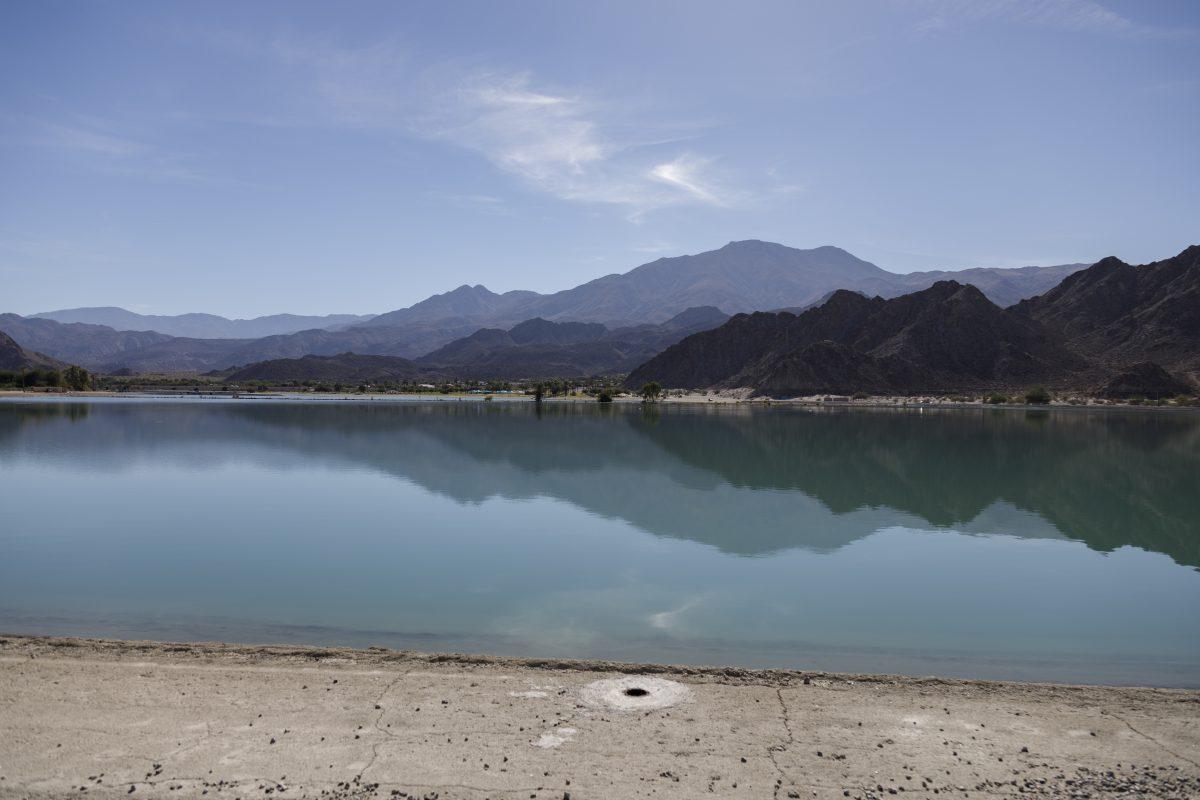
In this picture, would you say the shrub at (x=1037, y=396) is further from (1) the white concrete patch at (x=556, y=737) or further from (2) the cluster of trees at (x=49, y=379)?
(2) the cluster of trees at (x=49, y=379)

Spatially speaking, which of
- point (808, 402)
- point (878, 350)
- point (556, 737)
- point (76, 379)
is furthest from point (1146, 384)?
point (76, 379)

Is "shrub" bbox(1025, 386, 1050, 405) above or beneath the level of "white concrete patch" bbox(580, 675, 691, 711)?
above

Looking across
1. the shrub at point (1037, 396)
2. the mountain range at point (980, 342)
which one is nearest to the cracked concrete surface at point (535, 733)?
the shrub at point (1037, 396)

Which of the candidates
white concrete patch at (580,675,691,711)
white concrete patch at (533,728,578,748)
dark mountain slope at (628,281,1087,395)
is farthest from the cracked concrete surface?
dark mountain slope at (628,281,1087,395)

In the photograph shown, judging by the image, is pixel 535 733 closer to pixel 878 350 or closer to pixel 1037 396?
pixel 1037 396

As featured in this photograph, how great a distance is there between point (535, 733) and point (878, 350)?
15668 cm

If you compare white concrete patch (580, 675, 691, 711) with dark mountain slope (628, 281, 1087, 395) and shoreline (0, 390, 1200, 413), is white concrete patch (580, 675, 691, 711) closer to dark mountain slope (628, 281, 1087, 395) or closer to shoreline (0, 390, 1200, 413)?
shoreline (0, 390, 1200, 413)

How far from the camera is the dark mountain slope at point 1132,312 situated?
12825 cm

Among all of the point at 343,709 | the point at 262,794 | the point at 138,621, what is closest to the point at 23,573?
the point at 138,621

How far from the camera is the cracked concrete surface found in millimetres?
7172

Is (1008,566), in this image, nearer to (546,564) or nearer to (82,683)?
(546,564)

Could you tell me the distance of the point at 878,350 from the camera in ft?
504

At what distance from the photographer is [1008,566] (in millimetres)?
19422

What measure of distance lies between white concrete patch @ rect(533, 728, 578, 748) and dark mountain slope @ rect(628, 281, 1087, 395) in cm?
13457
